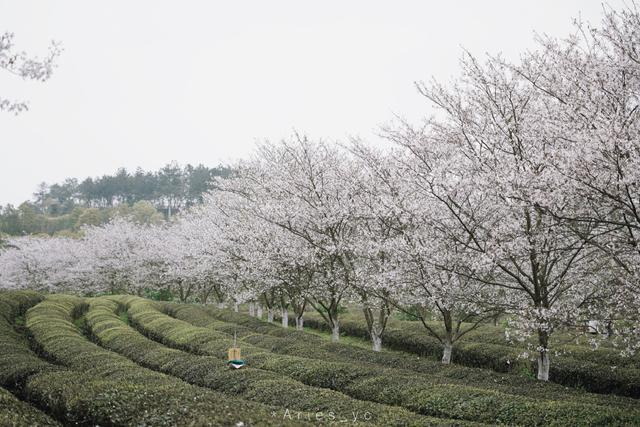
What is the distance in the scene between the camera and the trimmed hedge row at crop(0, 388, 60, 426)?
7002mm

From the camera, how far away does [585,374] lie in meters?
12.9

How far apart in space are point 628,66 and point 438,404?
7.02 metres

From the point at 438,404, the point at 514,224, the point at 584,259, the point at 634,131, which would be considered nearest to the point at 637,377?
the point at 584,259

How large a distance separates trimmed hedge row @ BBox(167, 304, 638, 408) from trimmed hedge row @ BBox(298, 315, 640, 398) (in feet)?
7.42

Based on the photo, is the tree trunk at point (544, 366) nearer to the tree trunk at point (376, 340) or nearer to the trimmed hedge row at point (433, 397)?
the trimmed hedge row at point (433, 397)

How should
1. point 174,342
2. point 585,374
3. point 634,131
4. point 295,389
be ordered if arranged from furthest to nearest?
1. point 174,342
2. point 585,374
3. point 295,389
4. point 634,131

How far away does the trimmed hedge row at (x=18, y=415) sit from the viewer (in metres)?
7.00

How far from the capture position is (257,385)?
10109 mm

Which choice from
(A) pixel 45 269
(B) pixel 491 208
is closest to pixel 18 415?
(B) pixel 491 208

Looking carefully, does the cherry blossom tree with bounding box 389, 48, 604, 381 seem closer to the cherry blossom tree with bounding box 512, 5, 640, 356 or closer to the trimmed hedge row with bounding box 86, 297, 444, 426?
the cherry blossom tree with bounding box 512, 5, 640, 356

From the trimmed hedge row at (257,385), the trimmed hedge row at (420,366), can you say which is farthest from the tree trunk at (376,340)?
the trimmed hedge row at (257,385)

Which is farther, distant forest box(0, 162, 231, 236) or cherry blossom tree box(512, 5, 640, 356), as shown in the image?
distant forest box(0, 162, 231, 236)

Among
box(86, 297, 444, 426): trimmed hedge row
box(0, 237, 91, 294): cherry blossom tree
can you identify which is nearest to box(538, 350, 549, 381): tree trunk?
box(86, 297, 444, 426): trimmed hedge row

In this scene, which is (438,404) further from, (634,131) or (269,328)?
(269,328)
